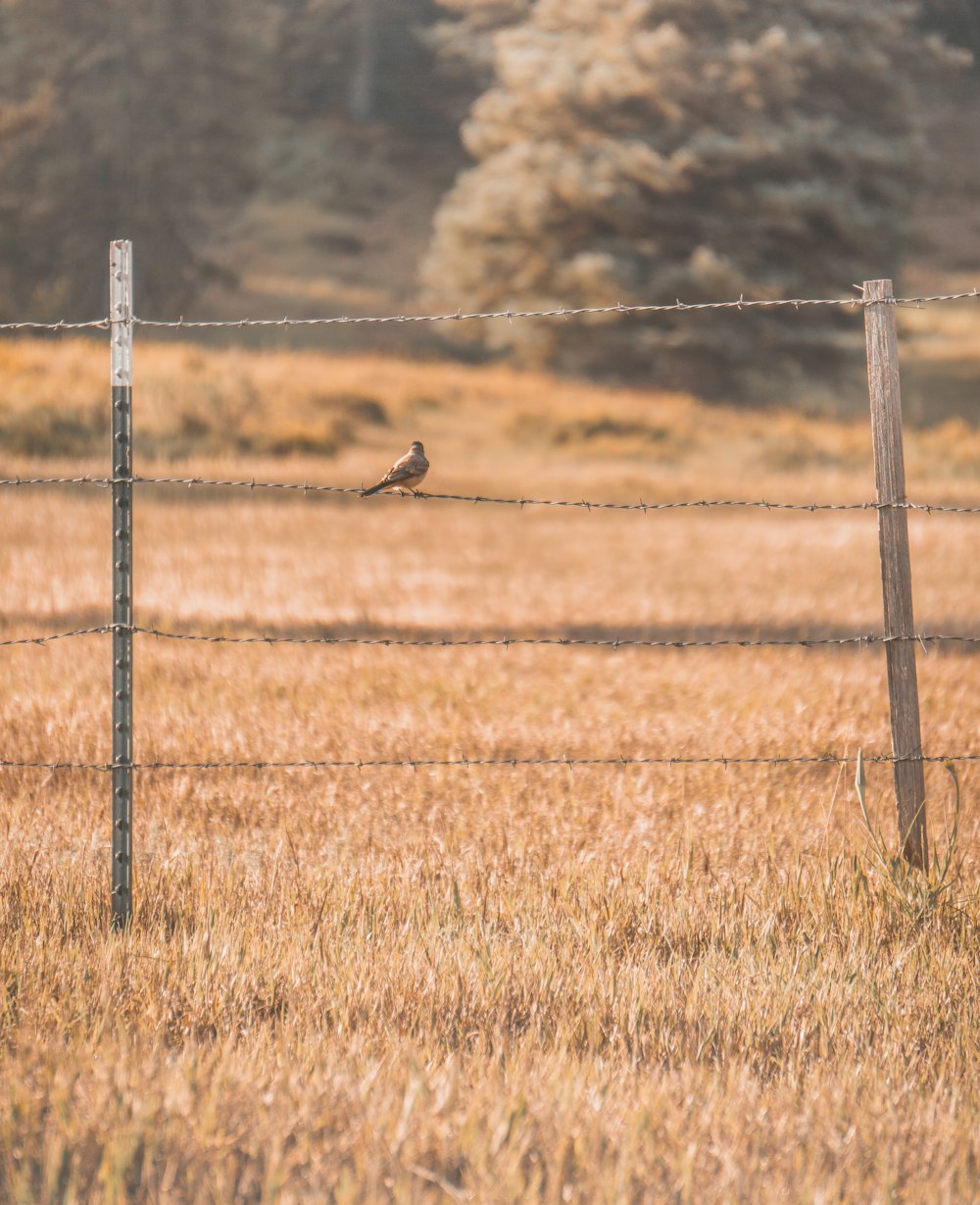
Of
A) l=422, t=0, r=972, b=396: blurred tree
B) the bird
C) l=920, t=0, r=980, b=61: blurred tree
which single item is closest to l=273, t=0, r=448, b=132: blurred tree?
l=422, t=0, r=972, b=396: blurred tree

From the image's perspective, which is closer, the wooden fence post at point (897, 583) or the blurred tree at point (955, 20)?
the wooden fence post at point (897, 583)

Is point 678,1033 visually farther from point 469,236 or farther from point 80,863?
point 469,236

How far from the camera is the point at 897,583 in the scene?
4.25 m

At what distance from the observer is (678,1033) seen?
3.26m

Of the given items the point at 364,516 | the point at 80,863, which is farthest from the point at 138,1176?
the point at 364,516

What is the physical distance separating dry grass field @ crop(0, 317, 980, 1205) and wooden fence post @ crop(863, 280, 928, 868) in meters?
0.20

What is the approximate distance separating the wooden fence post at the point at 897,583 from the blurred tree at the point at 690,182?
66.2ft

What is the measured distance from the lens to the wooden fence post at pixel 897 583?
4.23m

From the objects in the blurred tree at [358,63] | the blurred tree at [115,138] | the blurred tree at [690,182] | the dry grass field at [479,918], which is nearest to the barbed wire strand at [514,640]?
A: the dry grass field at [479,918]

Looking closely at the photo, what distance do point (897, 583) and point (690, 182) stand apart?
2224cm

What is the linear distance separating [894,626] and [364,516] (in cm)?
1269

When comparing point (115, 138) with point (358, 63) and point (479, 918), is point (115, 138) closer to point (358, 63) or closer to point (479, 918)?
point (358, 63)

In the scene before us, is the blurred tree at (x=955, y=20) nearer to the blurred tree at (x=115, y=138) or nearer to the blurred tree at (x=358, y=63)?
the blurred tree at (x=358, y=63)

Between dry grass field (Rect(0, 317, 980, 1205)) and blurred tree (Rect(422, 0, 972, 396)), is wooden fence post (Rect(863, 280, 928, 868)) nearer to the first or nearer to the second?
dry grass field (Rect(0, 317, 980, 1205))
